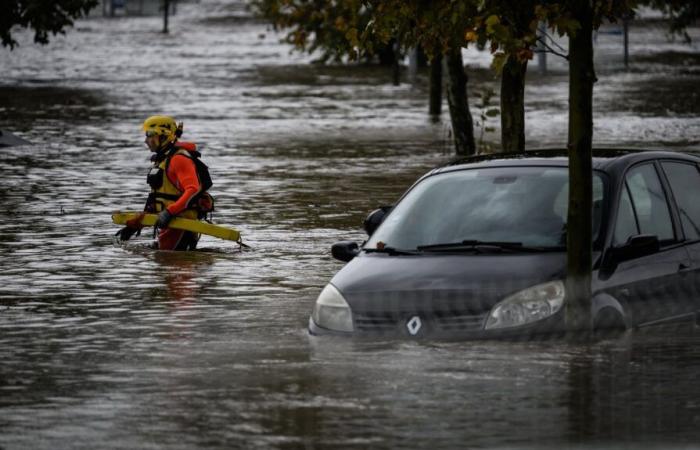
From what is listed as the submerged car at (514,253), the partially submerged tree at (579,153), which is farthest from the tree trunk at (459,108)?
the submerged car at (514,253)

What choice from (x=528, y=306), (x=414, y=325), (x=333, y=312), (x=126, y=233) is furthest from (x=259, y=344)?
(x=126, y=233)

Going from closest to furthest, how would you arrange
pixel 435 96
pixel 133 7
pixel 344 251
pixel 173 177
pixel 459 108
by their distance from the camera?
pixel 344 251 < pixel 173 177 < pixel 459 108 < pixel 435 96 < pixel 133 7

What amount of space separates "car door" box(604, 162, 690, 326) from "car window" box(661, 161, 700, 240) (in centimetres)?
14

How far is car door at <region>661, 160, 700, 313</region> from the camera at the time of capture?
11.1 meters

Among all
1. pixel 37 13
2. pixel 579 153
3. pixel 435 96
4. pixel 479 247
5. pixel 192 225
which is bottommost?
pixel 435 96

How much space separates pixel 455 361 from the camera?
1005 cm

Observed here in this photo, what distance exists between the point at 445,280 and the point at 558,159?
175 centimetres

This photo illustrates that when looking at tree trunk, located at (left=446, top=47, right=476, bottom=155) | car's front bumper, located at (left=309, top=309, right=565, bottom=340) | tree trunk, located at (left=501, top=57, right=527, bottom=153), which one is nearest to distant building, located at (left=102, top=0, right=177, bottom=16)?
tree trunk, located at (left=446, top=47, right=476, bottom=155)

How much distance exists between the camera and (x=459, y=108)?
29078 millimetres

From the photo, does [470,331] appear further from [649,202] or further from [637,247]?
[649,202]

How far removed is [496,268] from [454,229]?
0.84 meters

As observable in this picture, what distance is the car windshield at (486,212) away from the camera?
425 inches

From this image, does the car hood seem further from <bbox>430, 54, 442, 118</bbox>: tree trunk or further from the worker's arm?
<bbox>430, 54, 442, 118</bbox>: tree trunk

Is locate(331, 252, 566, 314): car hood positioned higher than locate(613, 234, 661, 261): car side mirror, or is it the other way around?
locate(613, 234, 661, 261): car side mirror
